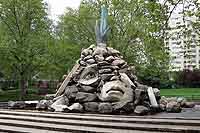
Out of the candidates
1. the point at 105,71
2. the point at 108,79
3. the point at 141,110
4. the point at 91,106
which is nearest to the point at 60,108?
the point at 91,106

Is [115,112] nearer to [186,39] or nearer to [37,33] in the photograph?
[186,39]

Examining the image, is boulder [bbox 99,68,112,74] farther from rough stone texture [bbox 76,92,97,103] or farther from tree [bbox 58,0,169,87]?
tree [bbox 58,0,169,87]

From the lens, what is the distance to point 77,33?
106 ft

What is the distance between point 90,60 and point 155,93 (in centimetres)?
376

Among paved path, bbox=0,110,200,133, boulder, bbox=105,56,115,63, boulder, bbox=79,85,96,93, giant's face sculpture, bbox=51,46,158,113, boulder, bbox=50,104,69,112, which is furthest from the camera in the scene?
boulder, bbox=105,56,115,63

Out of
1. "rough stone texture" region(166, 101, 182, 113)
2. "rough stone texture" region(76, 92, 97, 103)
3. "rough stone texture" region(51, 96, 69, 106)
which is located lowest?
"rough stone texture" region(166, 101, 182, 113)

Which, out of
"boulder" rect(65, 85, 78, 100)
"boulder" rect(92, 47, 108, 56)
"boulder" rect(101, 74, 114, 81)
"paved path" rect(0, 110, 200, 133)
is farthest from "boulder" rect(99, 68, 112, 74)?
"paved path" rect(0, 110, 200, 133)

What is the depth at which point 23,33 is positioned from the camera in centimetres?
2942

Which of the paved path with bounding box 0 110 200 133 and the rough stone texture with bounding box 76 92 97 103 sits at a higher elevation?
the rough stone texture with bounding box 76 92 97 103

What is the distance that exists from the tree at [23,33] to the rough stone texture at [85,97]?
12356mm

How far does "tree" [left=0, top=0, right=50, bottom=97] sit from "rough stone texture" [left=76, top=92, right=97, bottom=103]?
40.5 feet

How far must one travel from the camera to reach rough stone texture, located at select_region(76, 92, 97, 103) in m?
16.2

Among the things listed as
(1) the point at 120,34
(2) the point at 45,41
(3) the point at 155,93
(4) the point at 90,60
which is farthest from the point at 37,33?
(3) the point at 155,93

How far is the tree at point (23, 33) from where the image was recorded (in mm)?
27875
